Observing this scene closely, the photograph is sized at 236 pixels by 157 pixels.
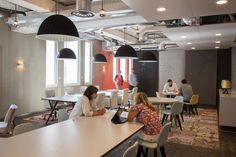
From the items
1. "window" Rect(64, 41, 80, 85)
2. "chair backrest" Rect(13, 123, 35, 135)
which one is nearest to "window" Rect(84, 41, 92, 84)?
"window" Rect(64, 41, 80, 85)

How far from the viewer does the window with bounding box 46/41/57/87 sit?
30.6 feet

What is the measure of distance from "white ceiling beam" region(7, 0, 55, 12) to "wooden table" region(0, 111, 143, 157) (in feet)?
10.7

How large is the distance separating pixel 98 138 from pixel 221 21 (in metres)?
4.35

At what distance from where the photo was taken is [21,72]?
310 inches

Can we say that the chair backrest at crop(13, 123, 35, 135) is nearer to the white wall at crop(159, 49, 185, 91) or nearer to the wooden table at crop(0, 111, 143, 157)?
the wooden table at crop(0, 111, 143, 157)

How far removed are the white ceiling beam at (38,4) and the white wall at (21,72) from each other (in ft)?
7.69

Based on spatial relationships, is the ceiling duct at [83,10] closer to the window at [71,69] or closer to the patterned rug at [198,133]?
the patterned rug at [198,133]

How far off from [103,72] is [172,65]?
391 cm

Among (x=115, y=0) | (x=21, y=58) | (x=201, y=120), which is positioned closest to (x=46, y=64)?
(x=21, y=58)

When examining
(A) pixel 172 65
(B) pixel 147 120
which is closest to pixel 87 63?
(A) pixel 172 65

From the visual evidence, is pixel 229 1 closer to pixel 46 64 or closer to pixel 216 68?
pixel 46 64

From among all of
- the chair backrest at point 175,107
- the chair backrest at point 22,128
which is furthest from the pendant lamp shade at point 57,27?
the chair backrest at point 175,107

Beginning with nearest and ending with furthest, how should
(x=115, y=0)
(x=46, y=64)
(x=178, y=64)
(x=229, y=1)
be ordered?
(x=229, y=1), (x=115, y=0), (x=46, y=64), (x=178, y=64)

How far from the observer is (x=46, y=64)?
919cm
